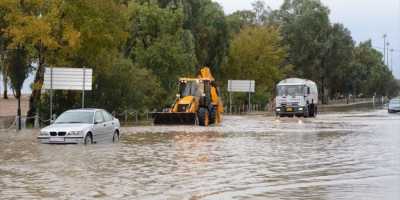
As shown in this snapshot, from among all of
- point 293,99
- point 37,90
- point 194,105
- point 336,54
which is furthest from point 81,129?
point 336,54

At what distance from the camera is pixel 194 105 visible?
137 feet

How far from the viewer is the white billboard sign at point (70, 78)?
3744cm

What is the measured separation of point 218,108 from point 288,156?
2560cm

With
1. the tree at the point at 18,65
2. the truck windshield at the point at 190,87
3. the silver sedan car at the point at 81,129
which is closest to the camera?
the silver sedan car at the point at 81,129

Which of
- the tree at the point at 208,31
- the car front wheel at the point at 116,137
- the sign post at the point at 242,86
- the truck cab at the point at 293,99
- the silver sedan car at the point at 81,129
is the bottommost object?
the car front wheel at the point at 116,137

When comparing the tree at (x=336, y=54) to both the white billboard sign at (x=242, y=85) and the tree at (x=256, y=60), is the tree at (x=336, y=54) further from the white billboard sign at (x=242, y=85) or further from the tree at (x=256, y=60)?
the white billboard sign at (x=242, y=85)

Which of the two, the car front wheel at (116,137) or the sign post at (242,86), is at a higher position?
the sign post at (242,86)

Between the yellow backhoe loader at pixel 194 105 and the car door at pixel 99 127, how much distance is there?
15.1 m

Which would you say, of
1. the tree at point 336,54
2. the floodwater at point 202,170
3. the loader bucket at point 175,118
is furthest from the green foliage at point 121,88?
the tree at point 336,54

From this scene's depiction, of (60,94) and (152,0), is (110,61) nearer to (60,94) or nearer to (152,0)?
(60,94)

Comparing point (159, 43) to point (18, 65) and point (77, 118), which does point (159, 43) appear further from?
point (77, 118)

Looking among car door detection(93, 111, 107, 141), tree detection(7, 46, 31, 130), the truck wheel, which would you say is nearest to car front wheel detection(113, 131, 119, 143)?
car door detection(93, 111, 107, 141)

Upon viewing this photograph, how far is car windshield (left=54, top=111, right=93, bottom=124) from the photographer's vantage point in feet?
82.3

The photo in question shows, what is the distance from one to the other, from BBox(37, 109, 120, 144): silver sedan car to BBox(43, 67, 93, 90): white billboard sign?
433 inches
